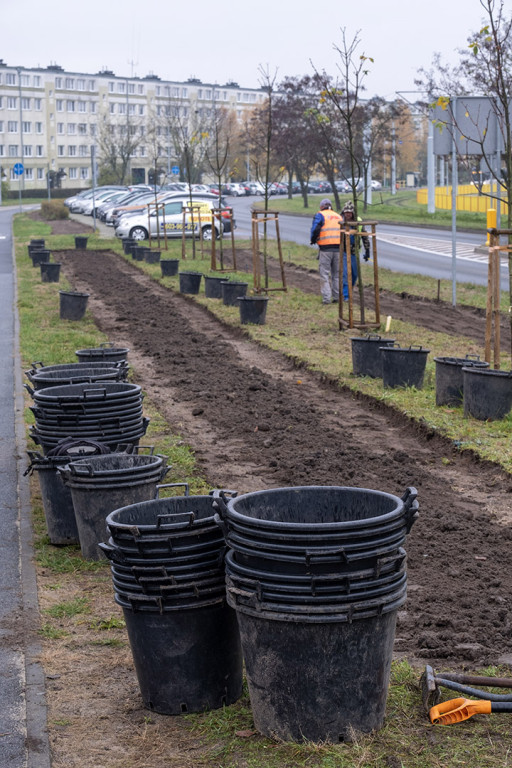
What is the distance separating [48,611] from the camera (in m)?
5.70

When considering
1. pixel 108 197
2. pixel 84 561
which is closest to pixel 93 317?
pixel 84 561

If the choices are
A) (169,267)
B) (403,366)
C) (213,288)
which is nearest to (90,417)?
(403,366)

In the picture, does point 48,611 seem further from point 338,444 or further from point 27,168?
point 27,168

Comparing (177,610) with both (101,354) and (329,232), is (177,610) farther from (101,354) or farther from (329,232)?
(329,232)

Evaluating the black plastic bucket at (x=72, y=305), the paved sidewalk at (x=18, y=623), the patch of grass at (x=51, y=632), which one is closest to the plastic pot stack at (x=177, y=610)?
the paved sidewalk at (x=18, y=623)

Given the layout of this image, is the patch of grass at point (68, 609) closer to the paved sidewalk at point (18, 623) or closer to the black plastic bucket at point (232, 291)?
the paved sidewalk at point (18, 623)

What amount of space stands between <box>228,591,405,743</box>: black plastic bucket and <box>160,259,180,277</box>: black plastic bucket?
22.4m

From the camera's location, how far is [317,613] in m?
3.86

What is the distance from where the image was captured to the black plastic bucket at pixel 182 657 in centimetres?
448

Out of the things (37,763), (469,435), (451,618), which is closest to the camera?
(37,763)

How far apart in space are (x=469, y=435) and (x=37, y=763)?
20.0ft

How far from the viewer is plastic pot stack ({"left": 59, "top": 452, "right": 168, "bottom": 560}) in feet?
20.7

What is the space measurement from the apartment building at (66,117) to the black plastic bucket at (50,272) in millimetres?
88831

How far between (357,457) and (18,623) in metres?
3.98
